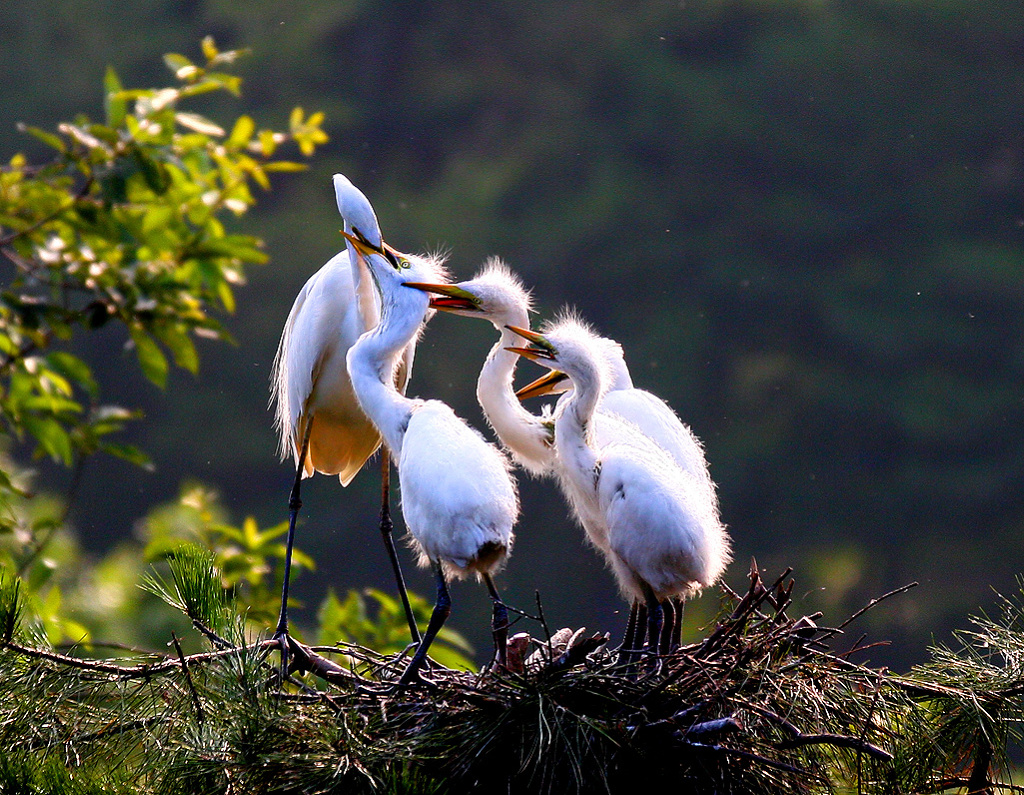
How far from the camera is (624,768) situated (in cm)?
150

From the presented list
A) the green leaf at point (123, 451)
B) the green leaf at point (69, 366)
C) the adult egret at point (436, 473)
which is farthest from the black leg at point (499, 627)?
the green leaf at point (69, 366)

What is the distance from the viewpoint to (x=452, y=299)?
215 cm

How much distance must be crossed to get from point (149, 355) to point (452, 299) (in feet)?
2.19

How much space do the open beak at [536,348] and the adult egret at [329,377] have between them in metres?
0.40

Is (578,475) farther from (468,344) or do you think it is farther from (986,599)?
(986,599)

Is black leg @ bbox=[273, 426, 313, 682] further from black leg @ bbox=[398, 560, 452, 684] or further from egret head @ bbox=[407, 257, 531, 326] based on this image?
egret head @ bbox=[407, 257, 531, 326]

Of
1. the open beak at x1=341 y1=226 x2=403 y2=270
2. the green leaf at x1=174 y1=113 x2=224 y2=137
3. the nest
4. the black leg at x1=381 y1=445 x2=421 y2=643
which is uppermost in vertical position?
the green leaf at x1=174 y1=113 x2=224 y2=137

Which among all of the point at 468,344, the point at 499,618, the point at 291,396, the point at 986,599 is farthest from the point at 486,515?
the point at 986,599

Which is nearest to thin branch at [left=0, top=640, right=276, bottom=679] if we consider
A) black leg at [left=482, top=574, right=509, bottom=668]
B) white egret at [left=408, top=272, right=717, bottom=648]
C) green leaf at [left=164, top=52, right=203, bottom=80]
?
black leg at [left=482, top=574, right=509, bottom=668]

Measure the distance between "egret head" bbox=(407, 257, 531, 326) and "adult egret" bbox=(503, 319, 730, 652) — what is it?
91 millimetres

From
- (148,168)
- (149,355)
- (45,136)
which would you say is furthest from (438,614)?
(45,136)

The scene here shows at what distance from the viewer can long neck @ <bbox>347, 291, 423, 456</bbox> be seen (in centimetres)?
193

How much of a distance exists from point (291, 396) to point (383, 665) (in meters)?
0.84

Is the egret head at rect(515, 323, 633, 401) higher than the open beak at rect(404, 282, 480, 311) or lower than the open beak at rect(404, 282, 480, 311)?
lower
